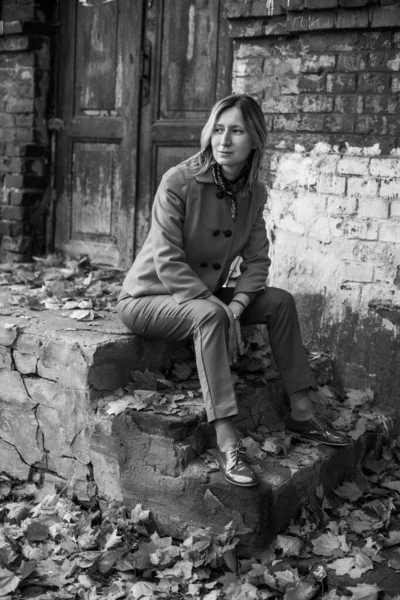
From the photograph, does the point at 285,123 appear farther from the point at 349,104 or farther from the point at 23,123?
the point at 23,123

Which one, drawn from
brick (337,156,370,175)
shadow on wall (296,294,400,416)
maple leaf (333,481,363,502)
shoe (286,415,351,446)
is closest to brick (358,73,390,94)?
brick (337,156,370,175)

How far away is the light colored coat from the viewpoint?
11.7 feet

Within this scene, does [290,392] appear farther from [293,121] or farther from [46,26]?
[46,26]

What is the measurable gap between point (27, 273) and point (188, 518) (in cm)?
264

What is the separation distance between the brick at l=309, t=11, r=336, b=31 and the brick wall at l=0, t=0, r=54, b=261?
237 cm

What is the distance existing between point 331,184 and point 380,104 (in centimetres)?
49

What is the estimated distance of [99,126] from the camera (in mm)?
5816

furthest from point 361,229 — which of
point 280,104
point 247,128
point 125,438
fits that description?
point 125,438

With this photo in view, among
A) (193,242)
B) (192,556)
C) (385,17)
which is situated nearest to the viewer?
A: (192,556)

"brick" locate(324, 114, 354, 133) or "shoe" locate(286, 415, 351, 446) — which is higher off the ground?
"brick" locate(324, 114, 354, 133)

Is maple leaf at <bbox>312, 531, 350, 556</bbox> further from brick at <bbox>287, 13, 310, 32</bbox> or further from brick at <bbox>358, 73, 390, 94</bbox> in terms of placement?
brick at <bbox>287, 13, 310, 32</bbox>

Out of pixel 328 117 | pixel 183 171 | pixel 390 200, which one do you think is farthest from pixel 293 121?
pixel 183 171

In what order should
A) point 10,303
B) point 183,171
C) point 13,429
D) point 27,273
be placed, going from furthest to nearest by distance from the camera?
point 27,273 → point 10,303 → point 13,429 → point 183,171

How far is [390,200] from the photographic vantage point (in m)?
4.25
